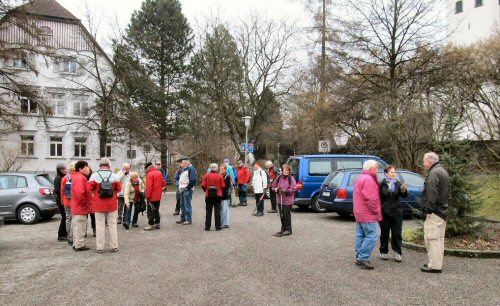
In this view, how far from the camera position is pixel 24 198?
1352cm

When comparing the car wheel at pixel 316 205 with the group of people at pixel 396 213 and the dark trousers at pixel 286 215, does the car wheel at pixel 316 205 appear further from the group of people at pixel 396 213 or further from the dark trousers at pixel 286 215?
the group of people at pixel 396 213

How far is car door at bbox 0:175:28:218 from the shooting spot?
13.4 meters

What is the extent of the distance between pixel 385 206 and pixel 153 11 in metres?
35.7

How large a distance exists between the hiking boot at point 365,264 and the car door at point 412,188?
626 cm

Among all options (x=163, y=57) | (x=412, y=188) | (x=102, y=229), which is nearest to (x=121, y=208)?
(x=102, y=229)

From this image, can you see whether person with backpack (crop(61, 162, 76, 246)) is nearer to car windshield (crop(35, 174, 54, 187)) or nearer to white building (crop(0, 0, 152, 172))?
car windshield (crop(35, 174, 54, 187))

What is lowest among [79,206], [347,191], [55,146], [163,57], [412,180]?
[347,191]

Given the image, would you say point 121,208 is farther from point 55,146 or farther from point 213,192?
point 55,146

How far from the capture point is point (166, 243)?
9.47 m

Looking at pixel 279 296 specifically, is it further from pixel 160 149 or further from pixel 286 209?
pixel 160 149

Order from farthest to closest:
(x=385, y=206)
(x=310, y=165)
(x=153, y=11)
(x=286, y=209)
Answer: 1. (x=153, y=11)
2. (x=310, y=165)
3. (x=286, y=209)
4. (x=385, y=206)

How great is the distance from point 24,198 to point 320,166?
383 inches

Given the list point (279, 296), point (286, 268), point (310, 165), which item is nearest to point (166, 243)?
point (286, 268)

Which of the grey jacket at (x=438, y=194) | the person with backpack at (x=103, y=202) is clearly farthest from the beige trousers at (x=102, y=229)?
the grey jacket at (x=438, y=194)
